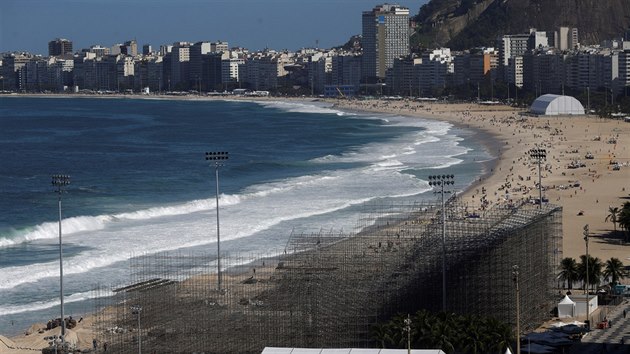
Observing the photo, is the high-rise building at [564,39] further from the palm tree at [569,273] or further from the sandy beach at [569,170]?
the palm tree at [569,273]

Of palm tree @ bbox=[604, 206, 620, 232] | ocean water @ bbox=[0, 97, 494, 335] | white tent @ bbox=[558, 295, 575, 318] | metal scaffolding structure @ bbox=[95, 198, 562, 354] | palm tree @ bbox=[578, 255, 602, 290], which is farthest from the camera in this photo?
palm tree @ bbox=[604, 206, 620, 232]

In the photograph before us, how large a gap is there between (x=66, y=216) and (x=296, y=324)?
23.1 meters

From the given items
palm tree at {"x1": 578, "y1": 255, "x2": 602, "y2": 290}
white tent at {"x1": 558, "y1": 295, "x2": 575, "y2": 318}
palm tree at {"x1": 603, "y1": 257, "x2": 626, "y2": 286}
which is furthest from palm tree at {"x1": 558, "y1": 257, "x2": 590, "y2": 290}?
white tent at {"x1": 558, "y1": 295, "x2": 575, "y2": 318}

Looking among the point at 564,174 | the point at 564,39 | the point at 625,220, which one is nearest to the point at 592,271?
the point at 625,220

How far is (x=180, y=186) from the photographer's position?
202 ft

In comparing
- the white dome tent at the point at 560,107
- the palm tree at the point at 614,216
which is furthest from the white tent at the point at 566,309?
the white dome tent at the point at 560,107

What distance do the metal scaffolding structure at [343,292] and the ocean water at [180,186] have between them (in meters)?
4.30

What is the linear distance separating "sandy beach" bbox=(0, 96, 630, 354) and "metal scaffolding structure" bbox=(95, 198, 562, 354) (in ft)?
6.69

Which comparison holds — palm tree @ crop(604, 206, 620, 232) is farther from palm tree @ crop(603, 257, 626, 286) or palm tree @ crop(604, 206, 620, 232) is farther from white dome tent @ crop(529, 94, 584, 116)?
white dome tent @ crop(529, 94, 584, 116)

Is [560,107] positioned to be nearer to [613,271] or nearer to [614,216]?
[614,216]

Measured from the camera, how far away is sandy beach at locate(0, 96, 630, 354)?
40.1 meters

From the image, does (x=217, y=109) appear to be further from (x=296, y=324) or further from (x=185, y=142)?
(x=296, y=324)

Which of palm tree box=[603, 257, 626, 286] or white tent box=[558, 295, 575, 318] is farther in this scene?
palm tree box=[603, 257, 626, 286]

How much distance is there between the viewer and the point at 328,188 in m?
59.0
